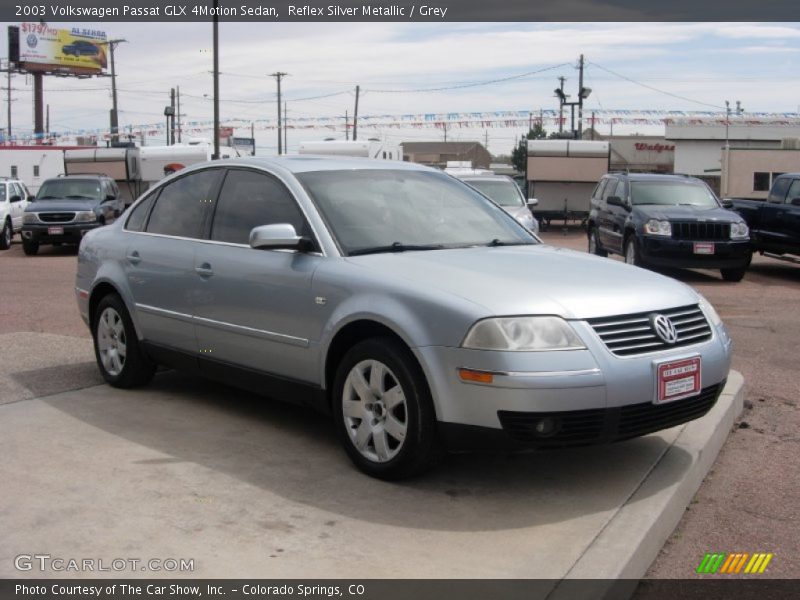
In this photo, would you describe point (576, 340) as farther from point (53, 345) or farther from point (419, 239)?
point (53, 345)

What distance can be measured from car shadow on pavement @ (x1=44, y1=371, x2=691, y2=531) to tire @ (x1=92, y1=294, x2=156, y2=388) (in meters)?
0.30

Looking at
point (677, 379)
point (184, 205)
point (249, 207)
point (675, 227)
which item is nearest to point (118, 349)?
point (184, 205)

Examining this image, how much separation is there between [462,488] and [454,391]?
584mm

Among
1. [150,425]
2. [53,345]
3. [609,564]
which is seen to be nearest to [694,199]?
[53,345]

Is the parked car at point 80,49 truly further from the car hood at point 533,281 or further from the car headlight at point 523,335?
the car headlight at point 523,335

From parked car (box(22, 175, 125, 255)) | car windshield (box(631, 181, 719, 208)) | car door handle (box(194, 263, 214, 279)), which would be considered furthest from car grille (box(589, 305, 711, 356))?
parked car (box(22, 175, 125, 255))

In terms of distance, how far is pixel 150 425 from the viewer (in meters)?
5.95

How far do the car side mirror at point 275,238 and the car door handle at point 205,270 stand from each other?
735 millimetres

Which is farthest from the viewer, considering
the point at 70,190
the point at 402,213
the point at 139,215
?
the point at 70,190

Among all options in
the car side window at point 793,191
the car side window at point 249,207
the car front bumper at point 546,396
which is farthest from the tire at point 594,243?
the car front bumper at point 546,396

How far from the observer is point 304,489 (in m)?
4.80

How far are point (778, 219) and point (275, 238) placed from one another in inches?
502

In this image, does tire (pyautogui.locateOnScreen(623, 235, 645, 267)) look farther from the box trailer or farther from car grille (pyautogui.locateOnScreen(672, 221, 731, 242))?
the box trailer

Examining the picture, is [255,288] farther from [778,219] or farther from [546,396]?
→ [778,219]
